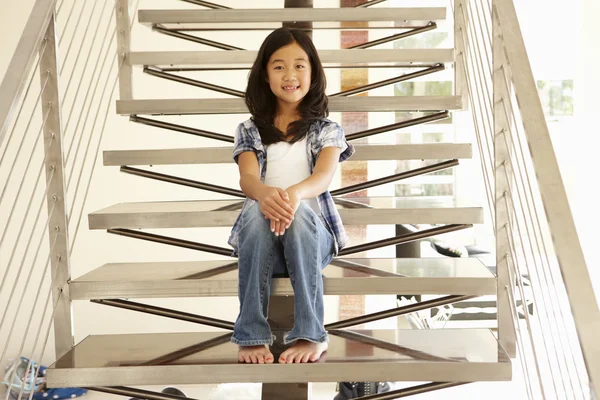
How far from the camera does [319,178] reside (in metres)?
1.95

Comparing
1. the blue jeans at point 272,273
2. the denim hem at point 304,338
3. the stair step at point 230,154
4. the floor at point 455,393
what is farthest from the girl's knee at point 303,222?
the floor at point 455,393

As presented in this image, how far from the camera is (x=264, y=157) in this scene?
2.10m

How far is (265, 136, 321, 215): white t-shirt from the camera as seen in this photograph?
2.08 m

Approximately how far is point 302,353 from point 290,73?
83 centimetres

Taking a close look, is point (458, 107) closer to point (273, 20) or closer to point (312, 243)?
point (273, 20)

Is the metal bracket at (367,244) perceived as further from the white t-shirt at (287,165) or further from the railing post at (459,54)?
the railing post at (459,54)

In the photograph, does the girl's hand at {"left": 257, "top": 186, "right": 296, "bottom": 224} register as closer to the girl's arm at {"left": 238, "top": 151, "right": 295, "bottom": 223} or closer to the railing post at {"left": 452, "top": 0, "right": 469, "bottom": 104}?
the girl's arm at {"left": 238, "top": 151, "right": 295, "bottom": 223}

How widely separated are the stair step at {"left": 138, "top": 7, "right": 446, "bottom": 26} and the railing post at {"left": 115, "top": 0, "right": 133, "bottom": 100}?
0.10 meters

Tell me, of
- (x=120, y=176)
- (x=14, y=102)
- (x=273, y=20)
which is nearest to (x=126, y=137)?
(x=120, y=176)

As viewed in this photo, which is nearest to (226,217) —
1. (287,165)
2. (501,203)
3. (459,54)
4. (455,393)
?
(287,165)

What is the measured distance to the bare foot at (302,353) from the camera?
167cm

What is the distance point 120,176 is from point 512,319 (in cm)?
324

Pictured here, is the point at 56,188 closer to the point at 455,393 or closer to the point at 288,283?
the point at 288,283

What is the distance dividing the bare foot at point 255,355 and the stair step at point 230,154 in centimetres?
74
